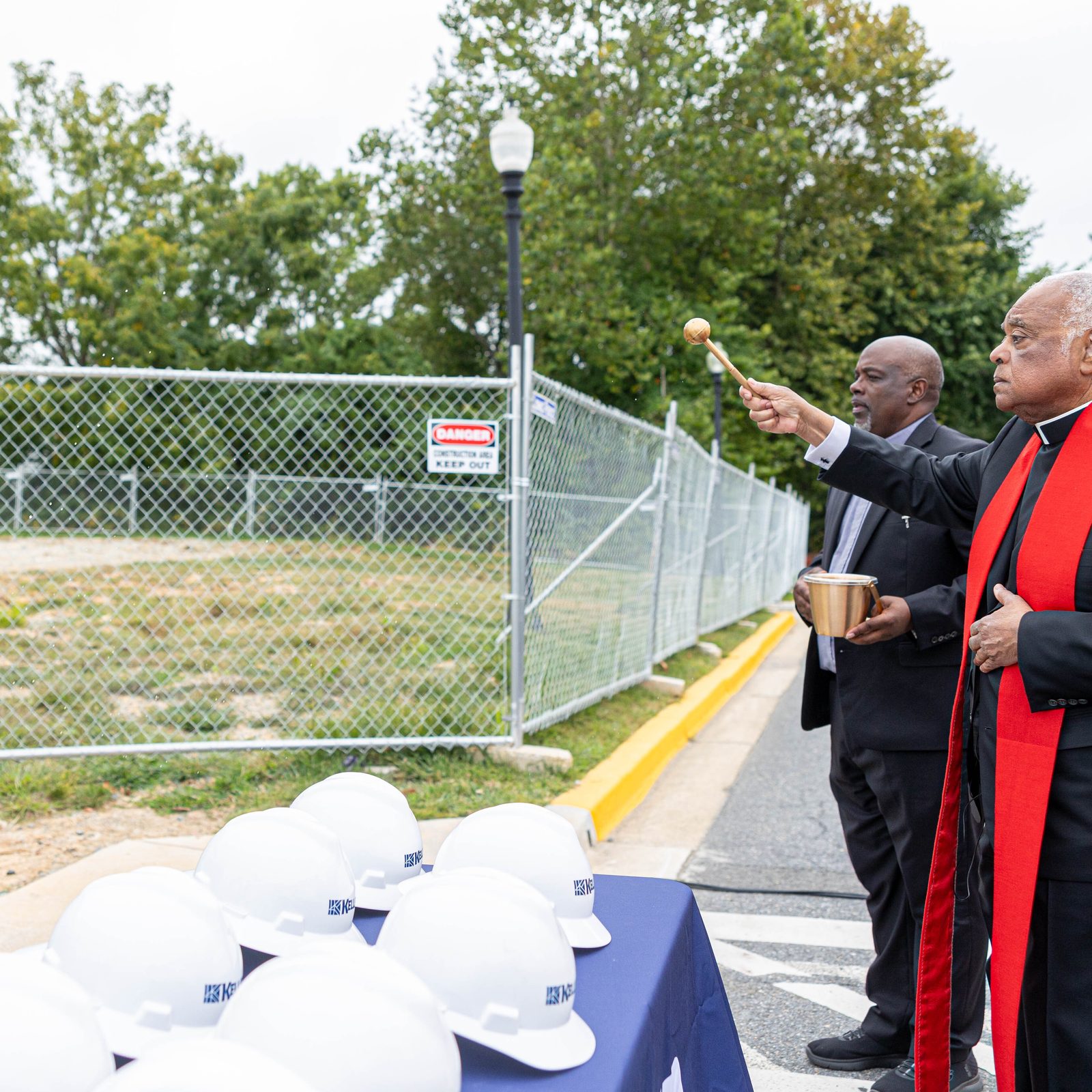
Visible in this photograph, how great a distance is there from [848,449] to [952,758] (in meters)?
0.87

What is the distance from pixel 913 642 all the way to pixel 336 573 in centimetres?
603

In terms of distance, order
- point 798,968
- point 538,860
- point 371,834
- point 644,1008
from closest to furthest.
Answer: point 644,1008, point 538,860, point 371,834, point 798,968

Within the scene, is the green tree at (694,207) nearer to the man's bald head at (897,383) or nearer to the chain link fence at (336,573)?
the chain link fence at (336,573)

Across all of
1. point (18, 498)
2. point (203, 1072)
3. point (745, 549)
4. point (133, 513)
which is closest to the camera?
point (203, 1072)

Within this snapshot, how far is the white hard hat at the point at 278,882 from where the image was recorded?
1.82m

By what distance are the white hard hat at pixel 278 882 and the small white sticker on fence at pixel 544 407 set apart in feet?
14.2

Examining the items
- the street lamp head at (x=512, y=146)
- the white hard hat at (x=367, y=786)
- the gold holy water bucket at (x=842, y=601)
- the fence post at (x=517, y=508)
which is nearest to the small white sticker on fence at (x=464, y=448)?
the fence post at (x=517, y=508)

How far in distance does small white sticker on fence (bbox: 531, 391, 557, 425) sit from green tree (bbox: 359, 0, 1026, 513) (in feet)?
55.5

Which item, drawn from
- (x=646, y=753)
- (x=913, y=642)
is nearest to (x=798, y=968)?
(x=913, y=642)

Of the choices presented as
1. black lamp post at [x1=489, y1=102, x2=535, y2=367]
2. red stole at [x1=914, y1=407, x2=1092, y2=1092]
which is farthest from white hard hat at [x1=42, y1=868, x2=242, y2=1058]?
→ black lamp post at [x1=489, y1=102, x2=535, y2=367]

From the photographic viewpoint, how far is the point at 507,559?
661cm

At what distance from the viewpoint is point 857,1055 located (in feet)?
11.0

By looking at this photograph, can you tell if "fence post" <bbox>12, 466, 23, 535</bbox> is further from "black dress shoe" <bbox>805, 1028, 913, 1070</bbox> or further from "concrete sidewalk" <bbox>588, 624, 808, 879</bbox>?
"black dress shoe" <bbox>805, 1028, 913, 1070</bbox>

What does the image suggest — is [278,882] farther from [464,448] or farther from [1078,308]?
[464,448]
